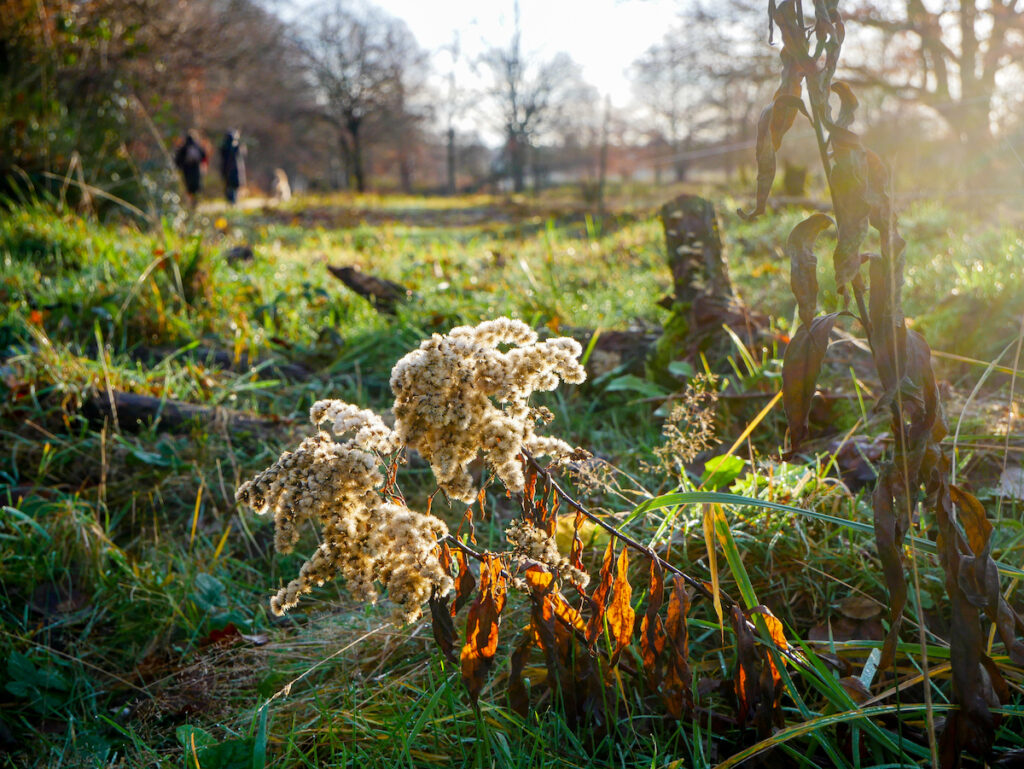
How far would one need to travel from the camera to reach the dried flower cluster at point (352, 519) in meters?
1.09

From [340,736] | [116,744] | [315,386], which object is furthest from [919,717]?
[315,386]

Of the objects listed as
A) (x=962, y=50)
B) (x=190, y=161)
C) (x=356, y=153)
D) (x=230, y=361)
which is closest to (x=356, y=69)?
(x=356, y=153)

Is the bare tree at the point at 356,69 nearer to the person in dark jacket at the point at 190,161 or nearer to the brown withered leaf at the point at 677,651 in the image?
the person in dark jacket at the point at 190,161

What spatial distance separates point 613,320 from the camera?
13.6 feet

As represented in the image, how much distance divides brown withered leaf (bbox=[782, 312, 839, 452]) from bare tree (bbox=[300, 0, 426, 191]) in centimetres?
3546

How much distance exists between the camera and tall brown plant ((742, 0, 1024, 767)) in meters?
0.94

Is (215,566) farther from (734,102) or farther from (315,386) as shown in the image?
(734,102)

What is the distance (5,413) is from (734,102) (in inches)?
1438

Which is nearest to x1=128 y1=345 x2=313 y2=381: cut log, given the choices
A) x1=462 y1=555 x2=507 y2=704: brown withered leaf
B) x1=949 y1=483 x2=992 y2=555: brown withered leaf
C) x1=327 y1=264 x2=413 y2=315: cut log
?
x1=327 y1=264 x2=413 y2=315: cut log

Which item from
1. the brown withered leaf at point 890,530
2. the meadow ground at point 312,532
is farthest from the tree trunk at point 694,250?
the brown withered leaf at point 890,530

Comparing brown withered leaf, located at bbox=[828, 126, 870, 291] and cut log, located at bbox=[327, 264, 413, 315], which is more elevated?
brown withered leaf, located at bbox=[828, 126, 870, 291]

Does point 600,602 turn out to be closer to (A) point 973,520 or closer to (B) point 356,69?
(A) point 973,520

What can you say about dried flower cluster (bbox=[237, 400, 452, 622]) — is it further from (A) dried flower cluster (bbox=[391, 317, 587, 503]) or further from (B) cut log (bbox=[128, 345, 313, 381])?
(B) cut log (bbox=[128, 345, 313, 381])

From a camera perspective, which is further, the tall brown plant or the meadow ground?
the meadow ground
